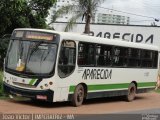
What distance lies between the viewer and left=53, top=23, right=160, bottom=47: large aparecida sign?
46.6 m

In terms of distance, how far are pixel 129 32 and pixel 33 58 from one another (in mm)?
31242

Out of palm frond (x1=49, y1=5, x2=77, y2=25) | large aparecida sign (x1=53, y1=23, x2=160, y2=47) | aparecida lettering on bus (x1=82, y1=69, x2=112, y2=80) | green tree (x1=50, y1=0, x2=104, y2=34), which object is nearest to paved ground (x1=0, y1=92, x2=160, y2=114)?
aparecida lettering on bus (x1=82, y1=69, x2=112, y2=80)

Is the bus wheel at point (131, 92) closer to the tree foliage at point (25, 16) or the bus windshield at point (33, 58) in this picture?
the bus windshield at point (33, 58)

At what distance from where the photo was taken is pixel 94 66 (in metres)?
19.7

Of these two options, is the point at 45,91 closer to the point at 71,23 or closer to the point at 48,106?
the point at 48,106

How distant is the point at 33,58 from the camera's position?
17.4m

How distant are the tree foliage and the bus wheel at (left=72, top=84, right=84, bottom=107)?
9.08m

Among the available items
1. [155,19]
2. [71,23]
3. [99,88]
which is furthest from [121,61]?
[155,19]

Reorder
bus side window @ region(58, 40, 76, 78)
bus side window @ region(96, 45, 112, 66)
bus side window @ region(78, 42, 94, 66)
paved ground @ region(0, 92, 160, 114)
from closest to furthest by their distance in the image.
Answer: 1. paved ground @ region(0, 92, 160, 114)
2. bus side window @ region(58, 40, 76, 78)
3. bus side window @ region(78, 42, 94, 66)
4. bus side window @ region(96, 45, 112, 66)

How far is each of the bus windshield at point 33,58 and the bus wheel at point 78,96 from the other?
1.84m

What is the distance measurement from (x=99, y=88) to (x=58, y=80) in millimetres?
3329

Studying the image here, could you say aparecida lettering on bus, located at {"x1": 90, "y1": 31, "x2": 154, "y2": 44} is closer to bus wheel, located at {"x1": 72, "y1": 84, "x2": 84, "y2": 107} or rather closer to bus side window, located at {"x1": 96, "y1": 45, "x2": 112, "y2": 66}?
bus side window, located at {"x1": 96, "y1": 45, "x2": 112, "y2": 66}

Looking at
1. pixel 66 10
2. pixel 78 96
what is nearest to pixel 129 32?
pixel 66 10

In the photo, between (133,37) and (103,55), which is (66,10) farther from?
(103,55)
